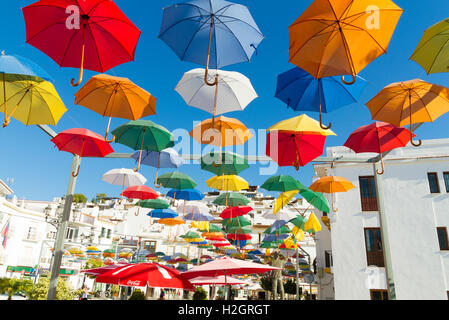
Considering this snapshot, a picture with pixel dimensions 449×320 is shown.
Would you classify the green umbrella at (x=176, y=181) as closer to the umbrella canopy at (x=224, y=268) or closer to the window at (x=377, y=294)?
the umbrella canopy at (x=224, y=268)

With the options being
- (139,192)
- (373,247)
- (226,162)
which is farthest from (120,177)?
(373,247)

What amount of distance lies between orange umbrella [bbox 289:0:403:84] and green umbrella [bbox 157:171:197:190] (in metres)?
7.32

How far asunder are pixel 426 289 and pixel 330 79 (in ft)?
54.5

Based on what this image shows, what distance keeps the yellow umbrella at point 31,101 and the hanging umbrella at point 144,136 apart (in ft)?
6.21

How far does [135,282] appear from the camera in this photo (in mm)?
7289

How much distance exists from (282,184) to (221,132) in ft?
13.1

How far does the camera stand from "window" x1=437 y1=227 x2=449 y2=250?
17.0 meters

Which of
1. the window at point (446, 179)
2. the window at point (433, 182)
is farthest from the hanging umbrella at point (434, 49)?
the window at point (446, 179)

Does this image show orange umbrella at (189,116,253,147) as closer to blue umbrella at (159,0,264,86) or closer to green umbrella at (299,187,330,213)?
blue umbrella at (159,0,264,86)

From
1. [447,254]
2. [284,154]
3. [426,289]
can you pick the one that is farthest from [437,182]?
[284,154]

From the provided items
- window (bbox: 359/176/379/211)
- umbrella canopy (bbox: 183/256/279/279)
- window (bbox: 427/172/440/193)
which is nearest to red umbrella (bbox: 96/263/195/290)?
umbrella canopy (bbox: 183/256/279/279)

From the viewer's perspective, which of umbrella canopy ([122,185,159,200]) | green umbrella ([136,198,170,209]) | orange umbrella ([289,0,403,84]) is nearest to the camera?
orange umbrella ([289,0,403,84])
